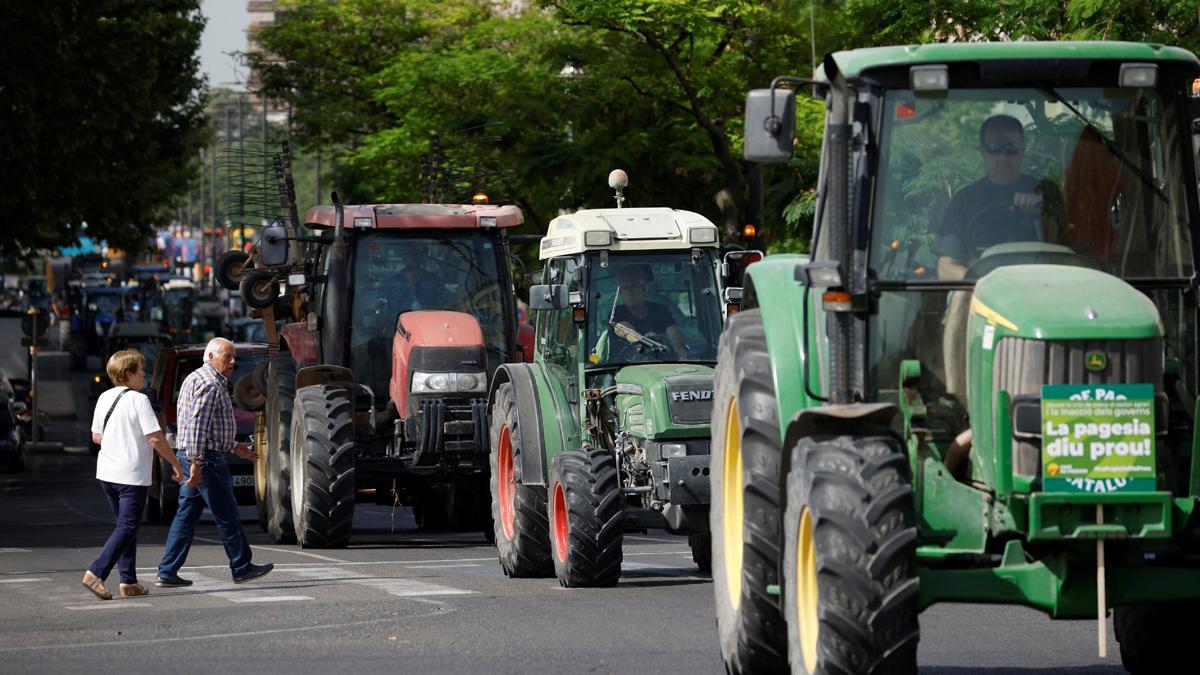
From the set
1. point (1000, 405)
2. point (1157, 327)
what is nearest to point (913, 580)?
point (1000, 405)

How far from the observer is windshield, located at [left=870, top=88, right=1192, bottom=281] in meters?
8.90

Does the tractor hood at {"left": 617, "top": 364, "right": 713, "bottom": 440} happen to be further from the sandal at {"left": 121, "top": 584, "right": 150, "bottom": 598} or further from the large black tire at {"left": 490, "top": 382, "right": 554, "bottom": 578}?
the sandal at {"left": 121, "top": 584, "right": 150, "bottom": 598}

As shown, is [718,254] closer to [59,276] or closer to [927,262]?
[927,262]

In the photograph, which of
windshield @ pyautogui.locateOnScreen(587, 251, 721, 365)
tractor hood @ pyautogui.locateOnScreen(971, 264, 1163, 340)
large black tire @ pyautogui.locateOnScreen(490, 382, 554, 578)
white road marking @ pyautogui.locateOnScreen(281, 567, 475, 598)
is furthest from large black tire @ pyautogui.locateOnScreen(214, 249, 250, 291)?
tractor hood @ pyautogui.locateOnScreen(971, 264, 1163, 340)

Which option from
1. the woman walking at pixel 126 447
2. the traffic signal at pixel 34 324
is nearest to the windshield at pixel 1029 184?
the woman walking at pixel 126 447

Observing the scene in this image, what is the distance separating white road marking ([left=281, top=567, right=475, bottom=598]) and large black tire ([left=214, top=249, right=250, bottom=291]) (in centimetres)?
680

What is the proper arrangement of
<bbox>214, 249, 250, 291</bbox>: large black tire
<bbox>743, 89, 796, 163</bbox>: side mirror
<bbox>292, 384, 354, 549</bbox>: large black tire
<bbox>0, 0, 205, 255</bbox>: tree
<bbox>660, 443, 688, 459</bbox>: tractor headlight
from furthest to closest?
<bbox>0, 0, 205, 255</bbox>: tree
<bbox>214, 249, 250, 291</bbox>: large black tire
<bbox>292, 384, 354, 549</bbox>: large black tire
<bbox>660, 443, 688, 459</bbox>: tractor headlight
<bbox>743, 89, 796, 163</bbox>: side mirror

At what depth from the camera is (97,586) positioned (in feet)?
48.2

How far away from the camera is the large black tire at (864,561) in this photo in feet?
25.8

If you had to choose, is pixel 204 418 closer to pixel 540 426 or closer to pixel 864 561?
pixel 540 426

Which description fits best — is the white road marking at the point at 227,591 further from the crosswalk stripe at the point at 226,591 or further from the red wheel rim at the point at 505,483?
the red wheel rim at the point at 505,483

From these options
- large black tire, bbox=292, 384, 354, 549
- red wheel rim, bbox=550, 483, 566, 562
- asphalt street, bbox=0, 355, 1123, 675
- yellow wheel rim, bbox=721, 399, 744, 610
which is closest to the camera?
yellow wheel rim, bbox=721, 399, 744, 610

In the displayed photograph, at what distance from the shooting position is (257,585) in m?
15.5

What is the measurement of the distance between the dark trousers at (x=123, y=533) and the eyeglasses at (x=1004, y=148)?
750 centimetres
